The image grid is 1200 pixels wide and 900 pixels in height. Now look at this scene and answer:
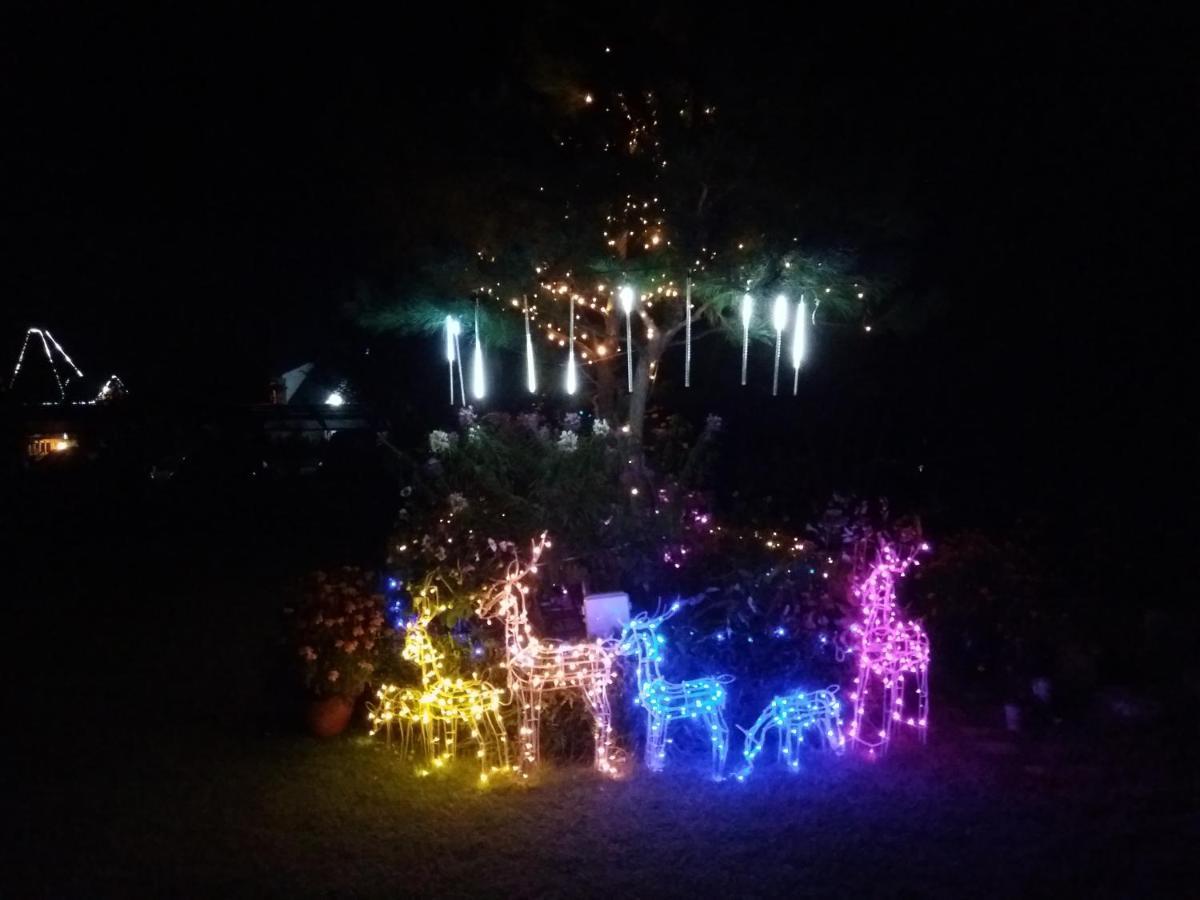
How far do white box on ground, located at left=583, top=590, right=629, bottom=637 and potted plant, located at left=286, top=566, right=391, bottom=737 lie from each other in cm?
124

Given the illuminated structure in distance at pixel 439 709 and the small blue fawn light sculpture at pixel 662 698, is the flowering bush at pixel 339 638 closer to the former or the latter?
the illuminated structure in distance at pixel 439 709

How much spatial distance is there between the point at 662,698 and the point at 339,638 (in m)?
1.92

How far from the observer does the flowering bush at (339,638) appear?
620 centimetres

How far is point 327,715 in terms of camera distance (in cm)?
624

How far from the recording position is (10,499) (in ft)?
49.5

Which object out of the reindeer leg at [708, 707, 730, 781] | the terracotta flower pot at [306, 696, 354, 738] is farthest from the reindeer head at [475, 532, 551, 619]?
the reindeer leg at [708, 707, 730, 781]

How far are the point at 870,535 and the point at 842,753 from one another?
158cm

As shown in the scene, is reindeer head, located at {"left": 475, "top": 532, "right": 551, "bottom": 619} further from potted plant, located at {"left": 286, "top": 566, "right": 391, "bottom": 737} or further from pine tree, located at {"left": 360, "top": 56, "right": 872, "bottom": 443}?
pine tree, located at {"left": 360, "top": 56, "right": 872, "bottom": 443}

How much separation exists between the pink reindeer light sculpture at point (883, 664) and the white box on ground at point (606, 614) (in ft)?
4.38

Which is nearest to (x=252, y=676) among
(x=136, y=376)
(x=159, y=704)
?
(x=159, y=704)

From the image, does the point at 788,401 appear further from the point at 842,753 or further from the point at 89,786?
the point at 89,786

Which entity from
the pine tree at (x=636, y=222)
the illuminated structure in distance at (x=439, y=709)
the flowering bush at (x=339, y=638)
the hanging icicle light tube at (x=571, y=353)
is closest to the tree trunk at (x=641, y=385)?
the hanging icicle light tube at (x=571, y=353)

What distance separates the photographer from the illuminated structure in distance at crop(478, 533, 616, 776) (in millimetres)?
5672

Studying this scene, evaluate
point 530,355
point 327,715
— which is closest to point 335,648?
point 327,715
